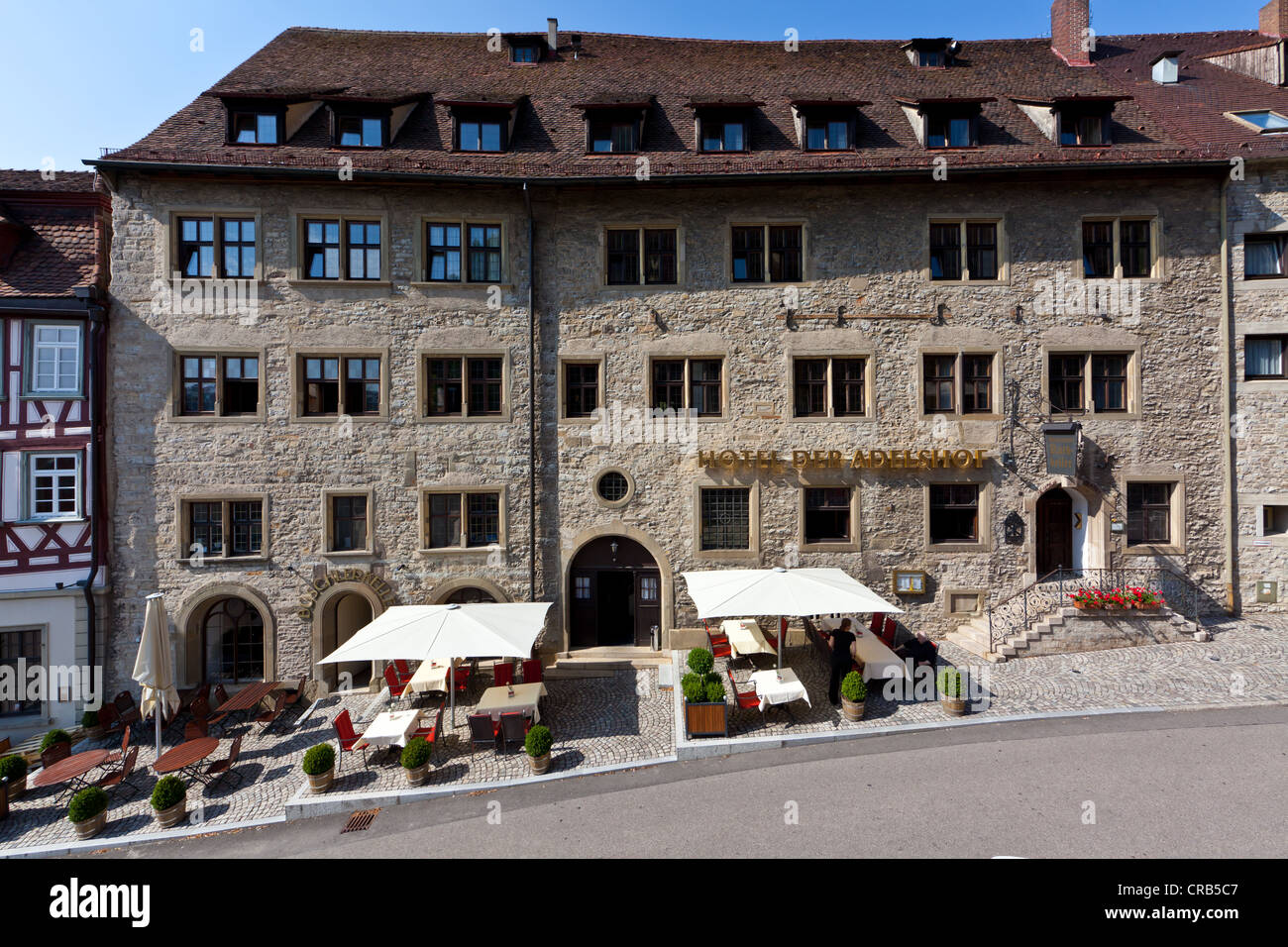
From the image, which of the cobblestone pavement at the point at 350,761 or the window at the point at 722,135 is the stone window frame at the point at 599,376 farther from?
the cobblestone pavement at the point at 350,761

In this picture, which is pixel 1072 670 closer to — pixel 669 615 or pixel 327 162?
pixel 669 615

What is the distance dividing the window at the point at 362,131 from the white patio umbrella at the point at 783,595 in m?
14.3

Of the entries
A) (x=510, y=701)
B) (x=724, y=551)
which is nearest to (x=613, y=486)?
(x=724, y=551)

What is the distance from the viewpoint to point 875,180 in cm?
1341

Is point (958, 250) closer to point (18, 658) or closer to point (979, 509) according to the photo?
point (979, 509)

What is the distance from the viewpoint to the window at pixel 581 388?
13.8 metres

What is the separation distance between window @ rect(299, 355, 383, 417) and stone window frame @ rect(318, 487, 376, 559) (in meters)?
1.94

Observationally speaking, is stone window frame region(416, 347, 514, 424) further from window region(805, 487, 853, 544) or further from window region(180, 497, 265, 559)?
window region(805, 487, 853, 544)

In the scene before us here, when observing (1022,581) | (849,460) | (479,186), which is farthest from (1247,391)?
(479,186)

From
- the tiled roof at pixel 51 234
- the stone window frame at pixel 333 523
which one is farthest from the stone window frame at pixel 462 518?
the tiled roof at pixel 51 234

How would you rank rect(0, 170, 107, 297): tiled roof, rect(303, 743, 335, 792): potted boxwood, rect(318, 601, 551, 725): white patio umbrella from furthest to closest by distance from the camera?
rect(0, 170, 107, 297): tiled roof < rect(318, 601, 551, 725): white patio umbrella < rect(303, 743, 335, 792): potted boxwood

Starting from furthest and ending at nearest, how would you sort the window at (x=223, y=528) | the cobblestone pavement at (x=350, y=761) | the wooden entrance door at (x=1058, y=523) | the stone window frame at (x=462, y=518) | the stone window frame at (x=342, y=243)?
the wooden entrance door at (x=1058, y=523)
the stone window frame at (x=462, y=518)
the stone window frame at (x=342, y=243)
the window at (x=223, y=528)
the cobblestone pavement at (x=350, y=761)

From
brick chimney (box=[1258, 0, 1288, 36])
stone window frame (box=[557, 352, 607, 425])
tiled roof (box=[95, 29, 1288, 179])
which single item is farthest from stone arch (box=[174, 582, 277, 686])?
brick chimney (box=[1258, 0, 1288, 36])

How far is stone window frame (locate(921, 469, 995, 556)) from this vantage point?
13.5 m
